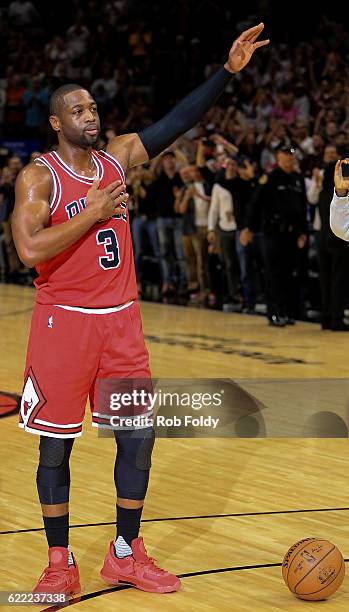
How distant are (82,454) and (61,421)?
3022 millimetres

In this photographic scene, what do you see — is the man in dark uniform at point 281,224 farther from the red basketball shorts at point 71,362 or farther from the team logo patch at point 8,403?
the red basketball shorts at point 71,362

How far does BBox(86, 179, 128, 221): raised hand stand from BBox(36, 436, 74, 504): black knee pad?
3.30ft

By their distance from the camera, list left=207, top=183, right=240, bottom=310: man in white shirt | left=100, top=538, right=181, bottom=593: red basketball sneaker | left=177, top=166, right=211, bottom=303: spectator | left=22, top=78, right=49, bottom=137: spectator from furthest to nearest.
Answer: left=22, top=78, right=49, bottom=137: spectator < left=177, top=166, right=211, bottom=303: spectator < left=207, top=183, right=240, bottom=310: man in white shirt < left=100, top=538, right=181, bottom=593: red basketball sneaker

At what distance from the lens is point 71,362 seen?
5336 mm

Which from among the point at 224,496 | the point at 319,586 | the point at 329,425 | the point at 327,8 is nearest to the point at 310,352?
the point at 329,425

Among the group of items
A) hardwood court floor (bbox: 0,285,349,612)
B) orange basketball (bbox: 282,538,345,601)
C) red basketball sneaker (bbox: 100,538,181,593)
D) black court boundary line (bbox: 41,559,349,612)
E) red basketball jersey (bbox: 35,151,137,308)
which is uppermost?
red basketball jersey (bbox: 35,151,137,308)

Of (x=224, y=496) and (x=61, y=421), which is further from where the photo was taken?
(x=224, y=496)

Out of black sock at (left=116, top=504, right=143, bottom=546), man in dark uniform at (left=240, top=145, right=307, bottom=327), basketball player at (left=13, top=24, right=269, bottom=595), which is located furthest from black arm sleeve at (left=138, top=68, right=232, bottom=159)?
man in dark uniform at (left=240, top=145, right=307, bottom=327)

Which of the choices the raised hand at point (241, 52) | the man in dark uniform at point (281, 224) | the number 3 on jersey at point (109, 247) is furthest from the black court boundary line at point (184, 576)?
the man in dark uniform at point (281, 224)

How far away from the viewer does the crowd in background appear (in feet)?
48.9

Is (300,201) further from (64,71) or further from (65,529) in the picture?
(64,71)

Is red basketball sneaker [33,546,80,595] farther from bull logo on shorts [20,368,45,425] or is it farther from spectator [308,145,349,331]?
spectator [308,145,349,331]

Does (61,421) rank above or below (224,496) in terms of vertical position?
above

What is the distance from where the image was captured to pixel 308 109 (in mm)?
19625
